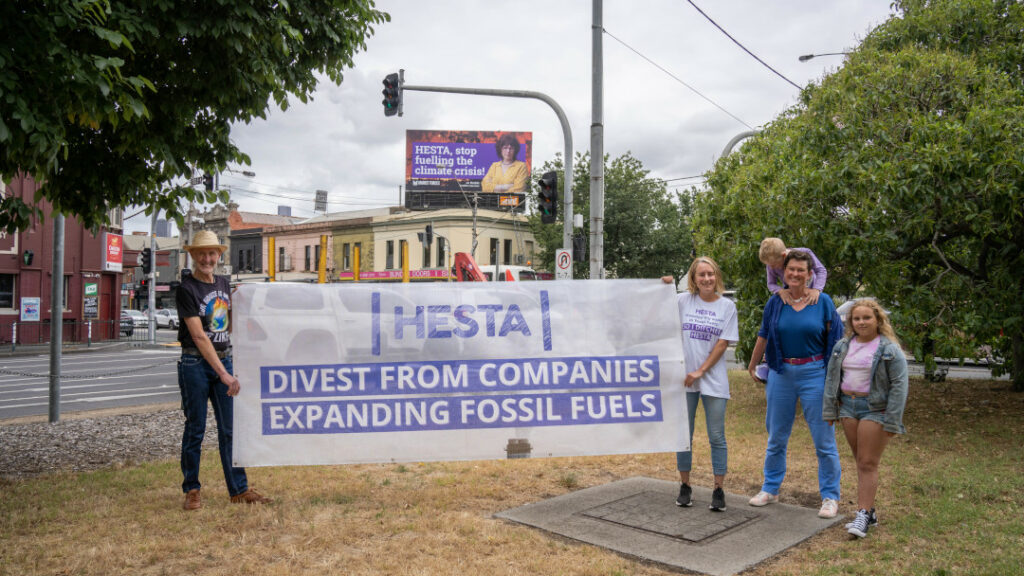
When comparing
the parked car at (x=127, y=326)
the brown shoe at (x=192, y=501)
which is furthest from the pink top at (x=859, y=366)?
the parked car at (x=127, y=326)

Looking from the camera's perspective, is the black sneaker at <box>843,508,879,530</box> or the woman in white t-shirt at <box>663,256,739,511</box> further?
the woman in white t-shirt at <box>663,256,739,511</box>

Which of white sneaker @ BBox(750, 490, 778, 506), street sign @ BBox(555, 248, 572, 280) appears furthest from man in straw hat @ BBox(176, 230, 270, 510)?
street sign @ BBox(555, 248, 572, 280)

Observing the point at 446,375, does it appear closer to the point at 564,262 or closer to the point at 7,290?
the point at 564,262

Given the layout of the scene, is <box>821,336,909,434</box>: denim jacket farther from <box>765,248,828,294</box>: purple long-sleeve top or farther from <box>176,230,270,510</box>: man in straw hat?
<box>176,230,270,510</box>: man in straw hat

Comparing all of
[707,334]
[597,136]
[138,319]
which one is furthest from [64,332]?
[707,334]

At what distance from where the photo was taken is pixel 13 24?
4.67 meters

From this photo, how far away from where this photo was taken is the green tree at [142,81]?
452 cm

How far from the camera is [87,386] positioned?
645 inches

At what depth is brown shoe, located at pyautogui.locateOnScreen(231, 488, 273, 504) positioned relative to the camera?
569cm

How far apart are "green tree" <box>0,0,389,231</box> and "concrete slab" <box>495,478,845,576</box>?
12.7ft

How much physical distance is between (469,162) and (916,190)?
4993 cm

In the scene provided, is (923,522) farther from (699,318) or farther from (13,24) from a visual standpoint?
(13,24)

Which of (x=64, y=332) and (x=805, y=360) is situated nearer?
(x=805, y=360)

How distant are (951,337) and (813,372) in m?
4.11
